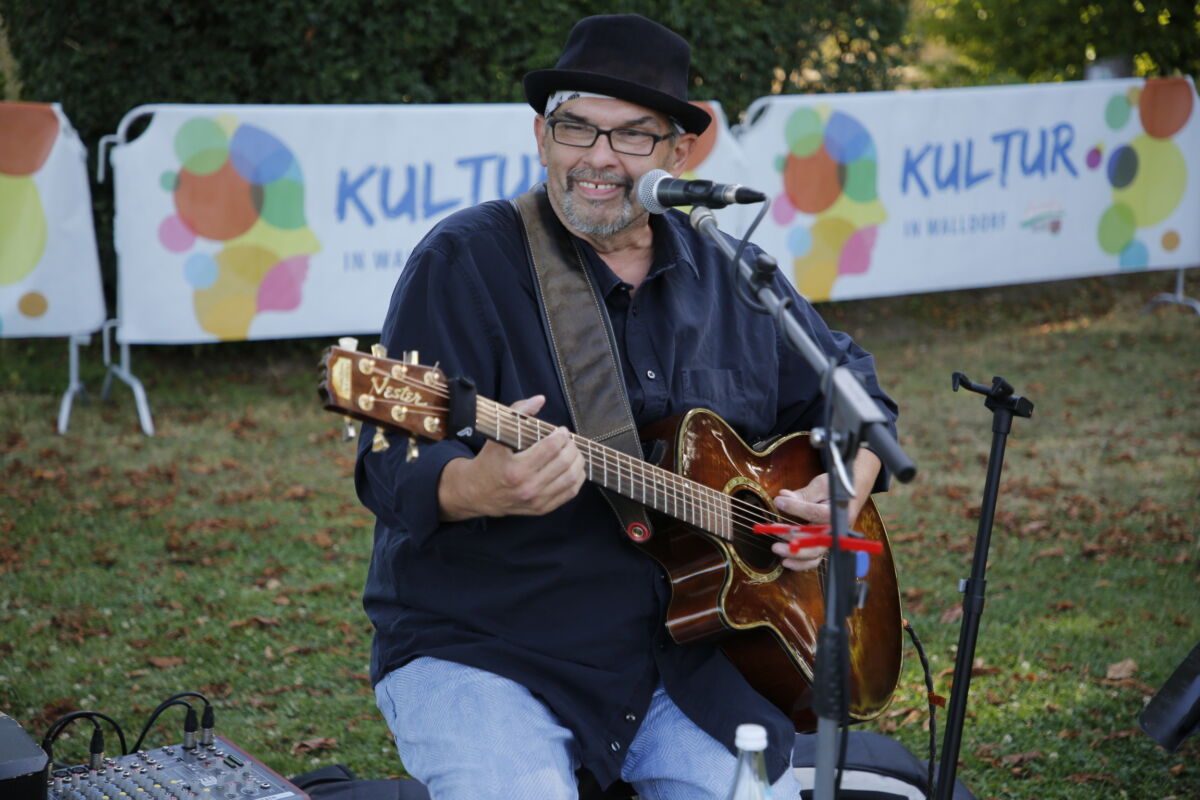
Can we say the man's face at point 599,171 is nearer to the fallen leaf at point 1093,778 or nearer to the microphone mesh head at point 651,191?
the microphone mesh head at point 651,191

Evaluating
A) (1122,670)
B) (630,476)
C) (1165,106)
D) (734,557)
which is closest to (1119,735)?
(1122,670)

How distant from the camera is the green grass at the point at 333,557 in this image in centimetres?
417

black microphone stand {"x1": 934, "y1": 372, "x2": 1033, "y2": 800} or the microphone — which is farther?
black microphone stand {"x1": 934, "y1": 372, "x2": 1033, "y2": 800}

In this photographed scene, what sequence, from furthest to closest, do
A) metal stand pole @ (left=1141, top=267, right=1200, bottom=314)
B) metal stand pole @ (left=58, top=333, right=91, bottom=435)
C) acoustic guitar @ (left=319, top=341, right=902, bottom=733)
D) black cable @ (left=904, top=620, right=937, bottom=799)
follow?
metal stand pole @ (left=1141, top=267, right=1200, bottom=314) < metal stand pole @ (left=58, top=333, right=91, bottom=435) < black cable @ (left=904, top=620, right=937, bottom=799) < acoustic guitar @ (left=319, top=341, right=902, bottom=733)

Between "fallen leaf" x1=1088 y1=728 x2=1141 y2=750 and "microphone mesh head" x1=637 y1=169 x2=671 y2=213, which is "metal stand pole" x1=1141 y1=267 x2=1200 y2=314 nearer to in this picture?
"fallen leaf" x1=1088 y1=728 x2=1141 y2=750

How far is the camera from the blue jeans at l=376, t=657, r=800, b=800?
2.36m

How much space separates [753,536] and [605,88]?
103 cm

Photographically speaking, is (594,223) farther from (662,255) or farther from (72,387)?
(72,387)

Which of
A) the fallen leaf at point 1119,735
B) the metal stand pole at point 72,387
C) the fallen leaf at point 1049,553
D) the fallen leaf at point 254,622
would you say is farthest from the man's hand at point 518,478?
the metal stand pole at point 72,387

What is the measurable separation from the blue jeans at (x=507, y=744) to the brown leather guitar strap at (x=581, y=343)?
0.43 m

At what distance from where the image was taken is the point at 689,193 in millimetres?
2295

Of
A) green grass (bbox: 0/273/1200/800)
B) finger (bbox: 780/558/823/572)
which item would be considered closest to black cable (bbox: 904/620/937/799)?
finger (bbox: 780/558/823/572)

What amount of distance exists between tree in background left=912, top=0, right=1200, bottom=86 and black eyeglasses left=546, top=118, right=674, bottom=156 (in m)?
10.4

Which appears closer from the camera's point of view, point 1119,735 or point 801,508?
point 801,508
